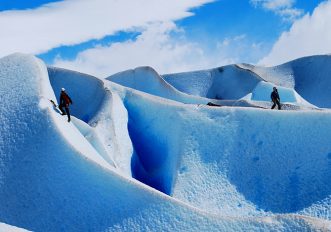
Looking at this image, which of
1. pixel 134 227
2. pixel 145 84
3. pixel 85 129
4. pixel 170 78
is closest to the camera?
pixel 134 227

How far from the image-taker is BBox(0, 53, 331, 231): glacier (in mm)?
9586

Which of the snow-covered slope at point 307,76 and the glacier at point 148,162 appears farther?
the snow-covered slope at point 307,76

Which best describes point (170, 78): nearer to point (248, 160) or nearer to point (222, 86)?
point (222, 86)

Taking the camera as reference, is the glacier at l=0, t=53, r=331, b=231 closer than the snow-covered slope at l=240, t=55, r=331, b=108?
Yes

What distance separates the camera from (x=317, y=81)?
3069 centimetres

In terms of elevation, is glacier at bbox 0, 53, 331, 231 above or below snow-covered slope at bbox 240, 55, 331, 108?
above

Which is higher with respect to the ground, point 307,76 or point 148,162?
point 148,162

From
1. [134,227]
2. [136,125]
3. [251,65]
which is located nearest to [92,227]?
[134,227]

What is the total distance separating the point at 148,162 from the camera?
15062mm

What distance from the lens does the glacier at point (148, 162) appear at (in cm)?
959

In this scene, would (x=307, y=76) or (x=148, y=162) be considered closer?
(x=148, y=162)

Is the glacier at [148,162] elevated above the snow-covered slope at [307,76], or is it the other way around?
the glacier at [148,162]

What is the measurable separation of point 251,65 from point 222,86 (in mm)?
3133

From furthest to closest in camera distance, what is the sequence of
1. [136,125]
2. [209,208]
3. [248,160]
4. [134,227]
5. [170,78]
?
[170,78], [136,125], [248,160], [209,208], [134,227]
